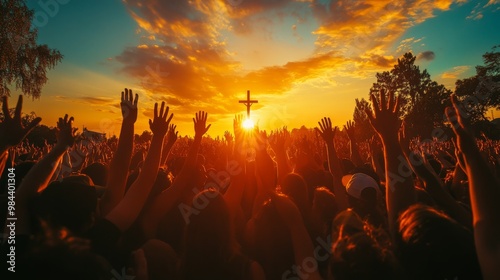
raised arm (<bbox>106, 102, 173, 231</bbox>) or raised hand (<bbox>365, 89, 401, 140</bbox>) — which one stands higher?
raised hand (<bbox>365, 89, 401, 140</bbox>)

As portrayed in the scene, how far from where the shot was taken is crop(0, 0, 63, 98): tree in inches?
760

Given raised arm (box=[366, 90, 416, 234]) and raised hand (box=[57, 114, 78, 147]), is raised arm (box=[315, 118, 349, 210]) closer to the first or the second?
raised arm (box=[366, 90, 416, 234])

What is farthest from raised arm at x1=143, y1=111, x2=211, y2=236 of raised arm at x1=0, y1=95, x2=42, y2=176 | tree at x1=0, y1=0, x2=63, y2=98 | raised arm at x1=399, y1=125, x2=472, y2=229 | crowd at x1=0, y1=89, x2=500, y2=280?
tree at x1=0, y1=0, x2=63, y2=98

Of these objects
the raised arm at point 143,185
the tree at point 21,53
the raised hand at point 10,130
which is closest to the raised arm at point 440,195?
the raised arm at point 143,185

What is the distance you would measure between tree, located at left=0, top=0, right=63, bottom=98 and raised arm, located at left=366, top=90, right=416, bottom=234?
25101mm

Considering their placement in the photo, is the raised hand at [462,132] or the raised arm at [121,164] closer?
the raised hand at [462,132]

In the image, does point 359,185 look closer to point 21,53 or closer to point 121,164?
point 121,164

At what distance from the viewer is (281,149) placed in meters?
5.46

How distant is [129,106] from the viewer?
134 inches

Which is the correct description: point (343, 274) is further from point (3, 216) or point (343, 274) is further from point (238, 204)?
point (3, 216)

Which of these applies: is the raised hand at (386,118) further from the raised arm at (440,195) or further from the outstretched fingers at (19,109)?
the outstretched fingers at (19,109)

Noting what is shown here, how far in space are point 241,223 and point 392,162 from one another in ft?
6.35

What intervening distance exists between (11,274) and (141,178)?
1.35 meters

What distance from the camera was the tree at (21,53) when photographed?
1930 cm
